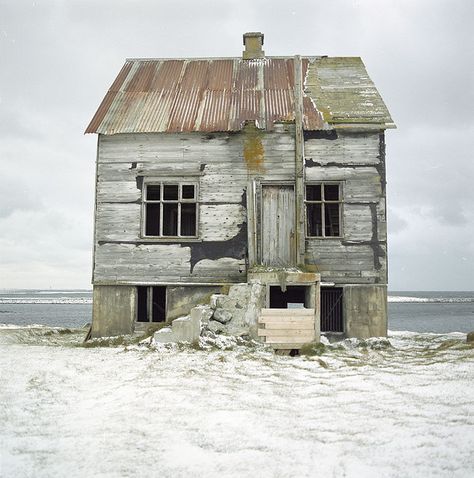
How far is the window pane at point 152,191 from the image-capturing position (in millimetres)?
15328

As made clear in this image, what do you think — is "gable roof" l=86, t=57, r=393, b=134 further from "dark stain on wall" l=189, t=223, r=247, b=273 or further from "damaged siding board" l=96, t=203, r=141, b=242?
"dark stain on wall" l=189, t=223, r=247, b=273

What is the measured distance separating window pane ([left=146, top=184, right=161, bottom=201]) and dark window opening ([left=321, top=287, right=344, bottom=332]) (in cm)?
604

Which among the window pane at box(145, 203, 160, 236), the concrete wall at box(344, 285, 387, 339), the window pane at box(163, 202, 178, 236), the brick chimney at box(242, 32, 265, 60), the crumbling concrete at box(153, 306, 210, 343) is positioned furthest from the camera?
the brick chimney at box(242, 32, 265, 60)

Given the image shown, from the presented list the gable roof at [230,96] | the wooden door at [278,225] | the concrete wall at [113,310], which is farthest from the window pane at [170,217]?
the wooden door at [278,225]

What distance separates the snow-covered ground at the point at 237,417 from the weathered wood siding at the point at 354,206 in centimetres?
413

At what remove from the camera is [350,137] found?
14906 millimetres

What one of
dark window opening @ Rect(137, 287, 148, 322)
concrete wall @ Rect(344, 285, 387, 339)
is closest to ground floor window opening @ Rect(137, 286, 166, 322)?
dark window opening @ Rect(137, 287, 148, 322)

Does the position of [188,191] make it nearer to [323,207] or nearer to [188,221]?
[188,221]

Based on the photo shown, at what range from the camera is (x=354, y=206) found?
14.7m

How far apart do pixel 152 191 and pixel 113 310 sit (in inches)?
154

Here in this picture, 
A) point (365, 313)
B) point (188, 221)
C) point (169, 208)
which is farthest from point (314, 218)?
point (169, 208)

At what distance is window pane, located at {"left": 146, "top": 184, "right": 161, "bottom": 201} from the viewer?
1533cm

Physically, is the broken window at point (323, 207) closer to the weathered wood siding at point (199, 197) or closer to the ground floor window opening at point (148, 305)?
the weathered wood siding at point (199, 197)

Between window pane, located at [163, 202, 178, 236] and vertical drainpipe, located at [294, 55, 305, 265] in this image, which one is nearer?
vertical drainpipe, located at [294, 55, 305, 265]
